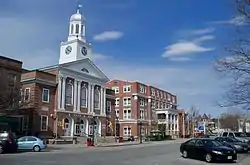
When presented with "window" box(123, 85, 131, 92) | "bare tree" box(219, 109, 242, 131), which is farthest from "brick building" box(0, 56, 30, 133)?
"bare tree" box(219, 109, 242, 131)

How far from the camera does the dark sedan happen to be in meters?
21.8

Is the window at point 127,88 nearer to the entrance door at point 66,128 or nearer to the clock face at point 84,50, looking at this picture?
the clock face at point 84,50

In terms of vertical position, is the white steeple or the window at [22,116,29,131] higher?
the white steeple

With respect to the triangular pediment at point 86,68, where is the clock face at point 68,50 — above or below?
above

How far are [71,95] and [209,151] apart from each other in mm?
39252

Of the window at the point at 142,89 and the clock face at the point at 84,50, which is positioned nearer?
the clock face at the point at 84,50

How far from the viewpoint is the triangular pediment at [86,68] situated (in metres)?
58.9

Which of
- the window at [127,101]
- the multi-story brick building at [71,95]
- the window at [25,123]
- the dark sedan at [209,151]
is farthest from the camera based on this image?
the window at [127,101]

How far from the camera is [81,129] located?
6066cm

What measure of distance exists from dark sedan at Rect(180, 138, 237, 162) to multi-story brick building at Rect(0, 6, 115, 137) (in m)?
27.5

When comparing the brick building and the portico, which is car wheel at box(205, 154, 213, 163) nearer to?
the brick building

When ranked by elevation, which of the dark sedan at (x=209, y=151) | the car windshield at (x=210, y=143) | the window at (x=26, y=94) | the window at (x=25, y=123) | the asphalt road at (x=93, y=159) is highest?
the window at (x=26, y=94)

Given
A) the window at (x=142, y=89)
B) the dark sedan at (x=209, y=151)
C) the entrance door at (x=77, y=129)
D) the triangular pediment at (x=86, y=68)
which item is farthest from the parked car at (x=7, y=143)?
the window at (x=142, y=89)

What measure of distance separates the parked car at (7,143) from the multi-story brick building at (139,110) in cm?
5184
